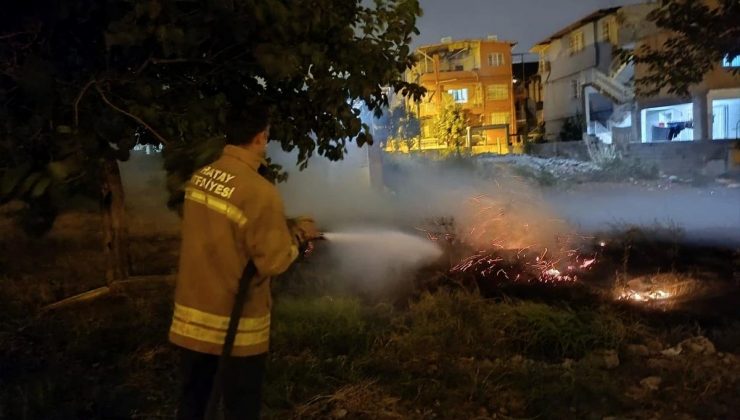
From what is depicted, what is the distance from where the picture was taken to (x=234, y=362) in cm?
277

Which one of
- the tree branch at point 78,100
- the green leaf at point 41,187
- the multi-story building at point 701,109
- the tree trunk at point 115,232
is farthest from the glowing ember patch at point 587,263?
the multi-story building at point 701,109

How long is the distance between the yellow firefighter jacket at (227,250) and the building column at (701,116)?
2524 cm

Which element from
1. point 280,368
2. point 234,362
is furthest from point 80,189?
point 280,368

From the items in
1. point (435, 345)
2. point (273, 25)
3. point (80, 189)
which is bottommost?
point (435, 345)

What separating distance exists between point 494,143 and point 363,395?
38.3m

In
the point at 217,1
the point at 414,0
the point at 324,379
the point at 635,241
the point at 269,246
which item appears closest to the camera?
the point at 269,246

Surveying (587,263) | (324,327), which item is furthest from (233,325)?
(587,263)

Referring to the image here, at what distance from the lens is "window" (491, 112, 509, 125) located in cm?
4528

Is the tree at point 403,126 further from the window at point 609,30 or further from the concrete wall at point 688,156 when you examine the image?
the concrete wall at point 688,156

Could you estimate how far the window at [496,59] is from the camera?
151ft

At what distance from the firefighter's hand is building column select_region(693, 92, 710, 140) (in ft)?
81.7

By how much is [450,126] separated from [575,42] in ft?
28.5

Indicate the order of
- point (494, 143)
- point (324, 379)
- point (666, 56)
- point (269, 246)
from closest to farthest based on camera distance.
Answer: point (269, 246) < point (324, 379) < point (666, 56) < point (494, 143)

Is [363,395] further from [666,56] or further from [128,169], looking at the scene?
[128,169]
